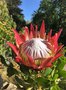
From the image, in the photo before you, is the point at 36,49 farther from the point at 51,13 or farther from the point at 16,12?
the point at 16,12

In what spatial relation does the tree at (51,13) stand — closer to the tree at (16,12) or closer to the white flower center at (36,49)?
the tree at (16,12)

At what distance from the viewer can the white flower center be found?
211 cm

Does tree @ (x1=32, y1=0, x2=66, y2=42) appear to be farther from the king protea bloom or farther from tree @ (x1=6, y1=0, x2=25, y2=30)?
the king protea bloom

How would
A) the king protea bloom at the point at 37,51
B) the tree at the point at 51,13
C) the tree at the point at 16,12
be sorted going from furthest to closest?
the tree at the point at 16,12 → the tree at the point at 51,13 → the king protea bloom at the point at 37,51

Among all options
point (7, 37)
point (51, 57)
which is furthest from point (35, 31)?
point (7, 37)

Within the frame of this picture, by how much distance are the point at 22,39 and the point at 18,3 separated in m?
44.7

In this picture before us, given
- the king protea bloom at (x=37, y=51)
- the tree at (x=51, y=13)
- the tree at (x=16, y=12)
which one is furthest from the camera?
the tree at (x=16, y=12)

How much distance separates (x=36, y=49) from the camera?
6.93ft

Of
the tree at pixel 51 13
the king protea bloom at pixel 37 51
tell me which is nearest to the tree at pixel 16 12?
the tree at pixel 51 13

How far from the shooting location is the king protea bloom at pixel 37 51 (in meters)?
2.11

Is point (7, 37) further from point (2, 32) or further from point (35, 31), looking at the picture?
point (35, 31)

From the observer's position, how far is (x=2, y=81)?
8.63 ft

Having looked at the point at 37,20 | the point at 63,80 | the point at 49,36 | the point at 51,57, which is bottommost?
the point at 63,80

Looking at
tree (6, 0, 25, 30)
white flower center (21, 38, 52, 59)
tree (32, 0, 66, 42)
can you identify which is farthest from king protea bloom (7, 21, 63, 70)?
→ tree (6, 0, 25, 30)
